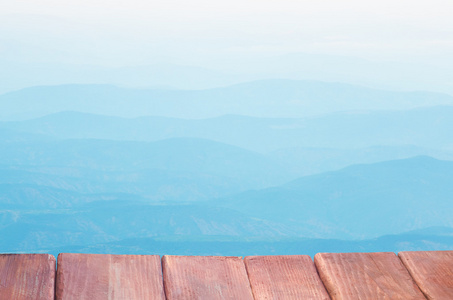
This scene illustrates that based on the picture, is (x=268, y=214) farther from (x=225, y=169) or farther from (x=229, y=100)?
(x=229, y=100)

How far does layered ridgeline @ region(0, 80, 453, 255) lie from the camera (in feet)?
43.1

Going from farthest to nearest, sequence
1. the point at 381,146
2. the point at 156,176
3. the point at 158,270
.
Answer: the point at 381,146 → the point at 156,176 → the point at 158,270

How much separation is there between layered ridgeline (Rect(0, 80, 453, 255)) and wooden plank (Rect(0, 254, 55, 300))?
10764 millimetres

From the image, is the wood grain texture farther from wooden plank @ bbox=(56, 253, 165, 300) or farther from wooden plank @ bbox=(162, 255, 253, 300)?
wooden plank @ bbox=(56, 253, 165, 300)

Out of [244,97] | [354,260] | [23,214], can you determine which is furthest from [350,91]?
[354,260]

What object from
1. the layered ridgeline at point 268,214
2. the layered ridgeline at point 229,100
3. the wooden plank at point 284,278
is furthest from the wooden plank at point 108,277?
the layered ridgeline at point 229,100

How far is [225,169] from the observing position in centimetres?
1894

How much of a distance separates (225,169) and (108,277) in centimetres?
1826

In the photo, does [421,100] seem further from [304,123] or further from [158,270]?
[158,270]

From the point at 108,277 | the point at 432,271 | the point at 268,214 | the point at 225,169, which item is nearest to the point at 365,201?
the point at 268,214

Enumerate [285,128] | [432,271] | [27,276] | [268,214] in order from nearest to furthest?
[27,276], [432,271], [268,214], [285,128]

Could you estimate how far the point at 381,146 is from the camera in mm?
21547

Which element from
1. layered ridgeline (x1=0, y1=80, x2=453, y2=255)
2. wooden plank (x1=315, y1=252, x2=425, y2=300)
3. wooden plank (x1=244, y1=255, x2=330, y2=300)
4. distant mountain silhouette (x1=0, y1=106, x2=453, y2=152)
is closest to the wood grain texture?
wooden plank (x1=315, y1=252, x2=425, y2=300)

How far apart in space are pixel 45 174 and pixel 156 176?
378 cm
